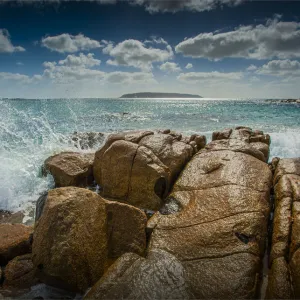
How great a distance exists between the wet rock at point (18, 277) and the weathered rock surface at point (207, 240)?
4.20 ft

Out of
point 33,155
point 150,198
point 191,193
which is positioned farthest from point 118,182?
point 33,155

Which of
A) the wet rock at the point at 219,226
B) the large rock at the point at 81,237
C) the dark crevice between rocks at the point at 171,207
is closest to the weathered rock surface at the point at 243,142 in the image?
the wet rock at the point at 219,226

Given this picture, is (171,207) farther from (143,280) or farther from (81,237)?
(81,237)

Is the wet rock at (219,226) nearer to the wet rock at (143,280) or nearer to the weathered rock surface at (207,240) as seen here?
the weathered rock surface at (207,240)

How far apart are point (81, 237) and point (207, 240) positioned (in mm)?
1890

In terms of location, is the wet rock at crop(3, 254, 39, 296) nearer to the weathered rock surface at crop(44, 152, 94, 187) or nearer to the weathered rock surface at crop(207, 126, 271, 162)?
the weathered rock surface at crop(44, 152, 94, 187)

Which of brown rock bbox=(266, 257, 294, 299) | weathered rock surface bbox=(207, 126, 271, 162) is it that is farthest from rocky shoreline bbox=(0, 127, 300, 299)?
weathered rock surface bbox=(207, 126, 271, 162)

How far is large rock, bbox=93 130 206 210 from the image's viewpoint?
5.58 meters

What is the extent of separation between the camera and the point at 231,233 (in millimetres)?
3725

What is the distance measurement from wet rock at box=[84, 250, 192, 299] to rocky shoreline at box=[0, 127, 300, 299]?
0.01 m

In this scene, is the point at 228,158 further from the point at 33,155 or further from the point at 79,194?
Answer: the point at 33,155

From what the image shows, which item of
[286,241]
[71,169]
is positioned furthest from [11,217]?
[286,241]

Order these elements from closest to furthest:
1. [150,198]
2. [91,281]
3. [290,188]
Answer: [91,281] → [290,188] → [150,198]

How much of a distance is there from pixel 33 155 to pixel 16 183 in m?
3.00
